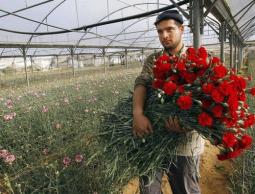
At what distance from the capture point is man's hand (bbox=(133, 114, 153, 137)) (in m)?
1.70

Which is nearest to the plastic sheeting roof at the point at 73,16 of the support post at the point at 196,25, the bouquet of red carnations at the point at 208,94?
the support post at the point at 196,25

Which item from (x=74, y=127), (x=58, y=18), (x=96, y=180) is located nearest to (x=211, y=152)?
(x=74, y=127)

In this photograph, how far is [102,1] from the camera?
37.8 feet

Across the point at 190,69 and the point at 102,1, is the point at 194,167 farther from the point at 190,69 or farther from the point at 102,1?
the point at 102,1

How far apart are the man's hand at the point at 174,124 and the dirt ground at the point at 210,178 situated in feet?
3.59

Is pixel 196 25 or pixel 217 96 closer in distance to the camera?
pixel 217 96

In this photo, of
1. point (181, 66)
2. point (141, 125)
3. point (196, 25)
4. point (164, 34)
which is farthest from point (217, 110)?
point (196, 25)

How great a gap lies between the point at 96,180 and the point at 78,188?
5.5 inches

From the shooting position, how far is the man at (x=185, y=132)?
1749 millimetres

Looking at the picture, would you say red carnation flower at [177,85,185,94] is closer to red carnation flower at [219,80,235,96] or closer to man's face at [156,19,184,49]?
red carnation flower at [219,80,235,96]

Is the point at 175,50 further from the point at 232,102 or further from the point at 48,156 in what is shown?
the point at 48,156

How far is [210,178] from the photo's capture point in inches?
123

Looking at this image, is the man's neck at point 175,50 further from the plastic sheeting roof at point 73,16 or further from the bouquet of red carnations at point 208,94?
the plastic sheeting roof at point 73,16

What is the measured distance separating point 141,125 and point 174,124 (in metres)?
0.19
